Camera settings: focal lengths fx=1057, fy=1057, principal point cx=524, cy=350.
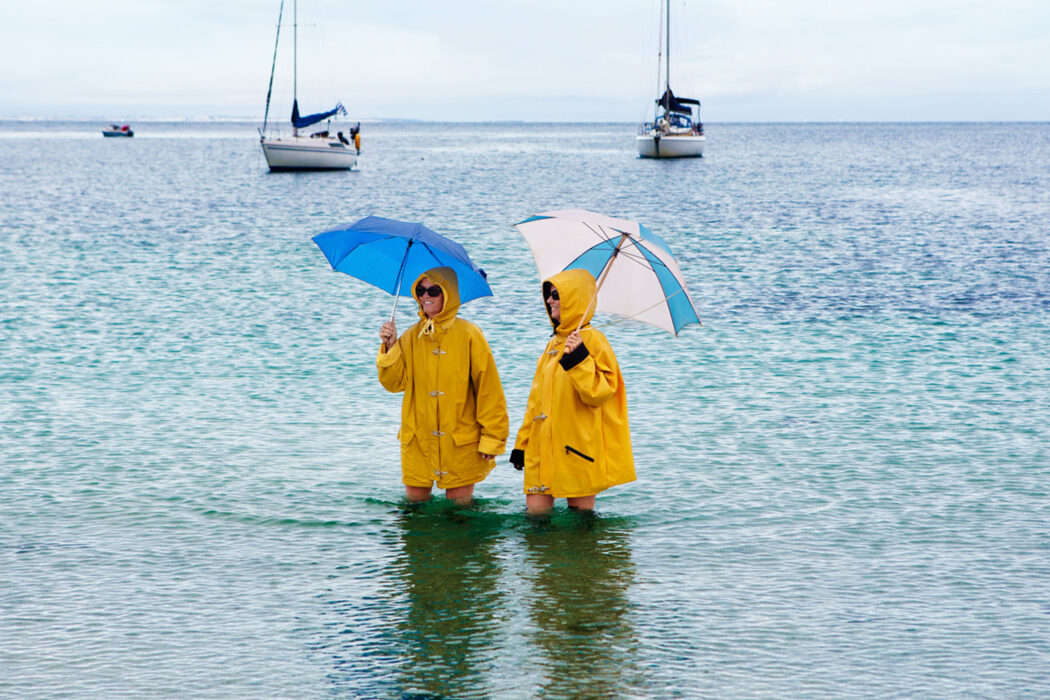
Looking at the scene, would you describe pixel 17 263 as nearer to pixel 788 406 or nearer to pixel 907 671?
pixel 788 406

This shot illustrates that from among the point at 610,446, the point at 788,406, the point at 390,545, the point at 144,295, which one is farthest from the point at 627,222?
the point at 144,295

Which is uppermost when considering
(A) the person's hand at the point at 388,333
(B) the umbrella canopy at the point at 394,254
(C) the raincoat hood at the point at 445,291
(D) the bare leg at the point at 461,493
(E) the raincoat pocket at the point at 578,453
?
(B) the umbrella canopy at the point at 394,254

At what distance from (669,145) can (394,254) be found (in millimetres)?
72590

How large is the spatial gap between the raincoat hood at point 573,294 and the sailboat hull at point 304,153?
5879 cm

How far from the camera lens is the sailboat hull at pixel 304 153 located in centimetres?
6281

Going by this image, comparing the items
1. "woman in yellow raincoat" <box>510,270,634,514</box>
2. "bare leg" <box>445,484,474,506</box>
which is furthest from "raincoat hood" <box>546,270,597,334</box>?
"bare leg" <box>445,484,474,506</box>

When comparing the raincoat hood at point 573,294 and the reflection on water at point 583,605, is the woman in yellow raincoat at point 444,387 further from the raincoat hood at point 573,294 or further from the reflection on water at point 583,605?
the reflection on water at point 583,605

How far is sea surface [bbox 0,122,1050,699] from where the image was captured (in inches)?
209

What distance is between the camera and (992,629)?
5.76 m

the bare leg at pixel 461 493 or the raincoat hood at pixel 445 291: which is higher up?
the raincoat hood at pixel 445 291

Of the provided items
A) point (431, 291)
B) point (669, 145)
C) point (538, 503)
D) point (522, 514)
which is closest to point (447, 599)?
point (538, 503)

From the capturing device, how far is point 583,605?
6.01m

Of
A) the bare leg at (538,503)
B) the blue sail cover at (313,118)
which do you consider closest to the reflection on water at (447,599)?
the bare leg at (538,503)

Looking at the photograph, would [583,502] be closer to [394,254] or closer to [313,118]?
[394,254]
